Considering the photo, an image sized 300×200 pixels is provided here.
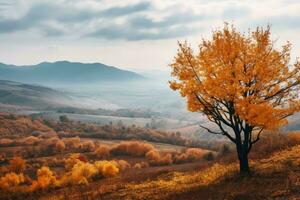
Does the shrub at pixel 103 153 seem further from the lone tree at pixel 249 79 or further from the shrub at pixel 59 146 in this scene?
the lone tree at pixel 249 79

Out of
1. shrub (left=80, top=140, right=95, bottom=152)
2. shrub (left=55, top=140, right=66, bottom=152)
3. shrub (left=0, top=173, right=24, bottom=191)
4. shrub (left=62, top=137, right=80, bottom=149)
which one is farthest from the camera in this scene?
shrub (left=62, top=137, right=80, bottom=149)

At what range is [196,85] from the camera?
3450cm

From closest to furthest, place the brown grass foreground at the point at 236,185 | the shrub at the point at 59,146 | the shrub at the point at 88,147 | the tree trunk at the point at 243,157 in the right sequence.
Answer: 1. the brown grass foreground at the point at 236,185
2. the tree trunk at the point at 243,157
3. the shrub at the point at 88,147
4. the shrub at the point at 59,146

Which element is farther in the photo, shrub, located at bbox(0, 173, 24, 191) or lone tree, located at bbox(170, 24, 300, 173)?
shrub, located at bbox(0, 173, 24, 191)

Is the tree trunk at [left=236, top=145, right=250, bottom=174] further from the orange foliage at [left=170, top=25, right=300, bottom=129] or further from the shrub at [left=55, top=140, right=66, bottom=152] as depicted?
the shrub at [left=55, top=140, right=66, bottom=152]

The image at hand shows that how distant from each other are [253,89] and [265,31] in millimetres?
4487

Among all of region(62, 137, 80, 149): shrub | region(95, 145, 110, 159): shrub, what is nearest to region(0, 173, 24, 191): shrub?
region(95, 145, 110, 159): shrub

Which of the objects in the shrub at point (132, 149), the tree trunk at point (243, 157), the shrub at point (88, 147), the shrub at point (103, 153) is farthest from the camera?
the shrub at point (88, 147)

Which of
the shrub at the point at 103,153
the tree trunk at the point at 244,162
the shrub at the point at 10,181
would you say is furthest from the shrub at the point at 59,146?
the tree trunk at the point at 244,162

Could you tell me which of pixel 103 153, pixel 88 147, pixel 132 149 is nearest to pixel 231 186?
pixel 132 149

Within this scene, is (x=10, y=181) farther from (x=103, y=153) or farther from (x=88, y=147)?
(x=88, y=147)

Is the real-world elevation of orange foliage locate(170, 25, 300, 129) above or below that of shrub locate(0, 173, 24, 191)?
above

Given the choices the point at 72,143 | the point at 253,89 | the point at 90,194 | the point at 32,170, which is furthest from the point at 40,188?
the point at 72,143

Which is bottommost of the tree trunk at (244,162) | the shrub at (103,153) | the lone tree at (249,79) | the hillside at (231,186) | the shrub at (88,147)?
the shrub at (103,153)
